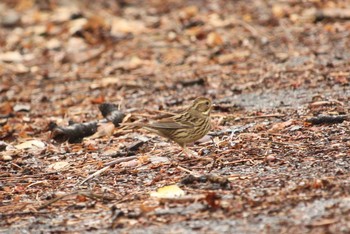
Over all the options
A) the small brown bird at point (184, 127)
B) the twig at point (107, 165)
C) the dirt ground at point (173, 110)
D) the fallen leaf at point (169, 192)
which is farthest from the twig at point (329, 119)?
the fallen leaf at point (169, 192)

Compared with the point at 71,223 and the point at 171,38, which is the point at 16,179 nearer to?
the point at 71,223

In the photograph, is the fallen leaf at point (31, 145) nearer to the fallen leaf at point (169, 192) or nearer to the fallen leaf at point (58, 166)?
the fallen leaf at point (58, 166)

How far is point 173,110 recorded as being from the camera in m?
7.84

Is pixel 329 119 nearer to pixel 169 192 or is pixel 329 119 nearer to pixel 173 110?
pixel 169 192

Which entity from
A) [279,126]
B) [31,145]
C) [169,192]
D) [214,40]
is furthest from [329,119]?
[214,40]

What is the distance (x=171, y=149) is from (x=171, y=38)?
211 inches

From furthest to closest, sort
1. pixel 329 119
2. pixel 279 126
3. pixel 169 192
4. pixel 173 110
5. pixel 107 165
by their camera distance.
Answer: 1. pixel 173 110
2. pixel 279 126
3. pixel 329 119
4. pixel 107 165
5. pixel 169 192

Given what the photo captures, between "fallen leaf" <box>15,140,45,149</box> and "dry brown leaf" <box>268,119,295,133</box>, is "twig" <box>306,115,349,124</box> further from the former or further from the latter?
"fallen leaf" <box>15,140,45,149</box>

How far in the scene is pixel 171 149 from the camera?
6352mm

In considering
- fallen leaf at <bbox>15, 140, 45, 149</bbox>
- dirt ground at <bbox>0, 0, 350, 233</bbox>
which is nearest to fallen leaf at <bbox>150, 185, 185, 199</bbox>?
dirt ground at <bbox>0, 0, 350, 233</bbox>

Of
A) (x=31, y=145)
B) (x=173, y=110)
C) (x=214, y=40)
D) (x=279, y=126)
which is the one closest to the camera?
(x=279, y=126)

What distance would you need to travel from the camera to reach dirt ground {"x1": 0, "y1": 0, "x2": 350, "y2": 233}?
4492 millimetres

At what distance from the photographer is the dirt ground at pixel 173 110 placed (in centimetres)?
449

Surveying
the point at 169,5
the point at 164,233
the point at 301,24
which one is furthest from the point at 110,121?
the point at 169,5
